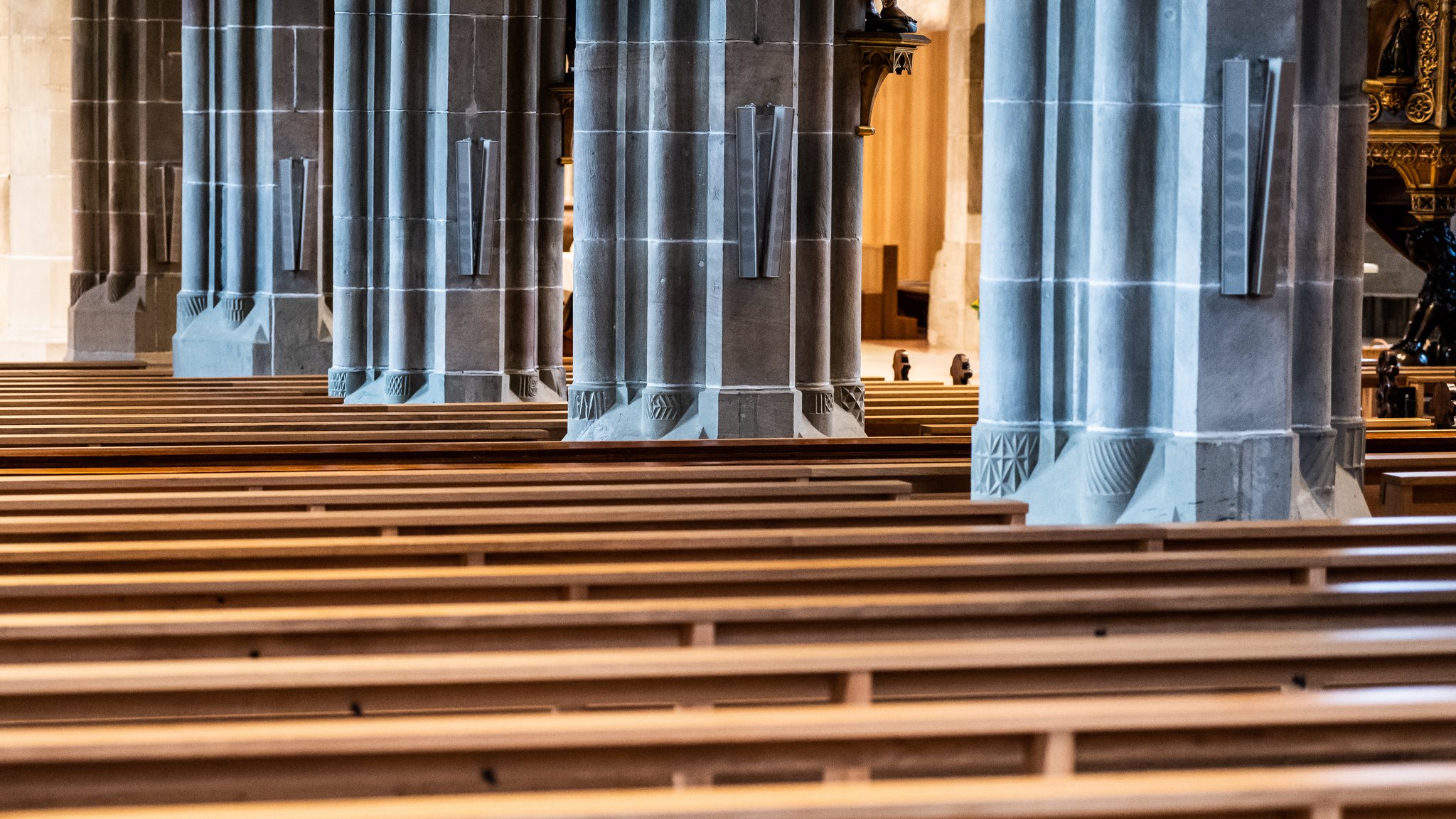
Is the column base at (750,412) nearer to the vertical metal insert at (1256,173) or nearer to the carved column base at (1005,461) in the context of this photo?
the carved column base at (1005,461)

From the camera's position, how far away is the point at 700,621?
3.68 m

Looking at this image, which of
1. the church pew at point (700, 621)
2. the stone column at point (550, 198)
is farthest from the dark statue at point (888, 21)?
the church pew at point (700, 621)

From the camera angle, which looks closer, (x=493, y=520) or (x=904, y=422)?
(x=493, y=520)

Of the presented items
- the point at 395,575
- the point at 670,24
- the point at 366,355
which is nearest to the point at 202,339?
the point at 366,355

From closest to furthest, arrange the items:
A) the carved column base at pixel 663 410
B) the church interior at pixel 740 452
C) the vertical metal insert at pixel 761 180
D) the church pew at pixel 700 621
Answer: the church interior at pixel 740 452 → the church pew at pixel 700 621 → the vertical metal insert at pixel 761 180 → the carved column base at pixel 663 410

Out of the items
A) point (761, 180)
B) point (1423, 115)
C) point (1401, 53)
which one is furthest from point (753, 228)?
point (1423, 115)

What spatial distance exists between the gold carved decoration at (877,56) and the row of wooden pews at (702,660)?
18.5ft

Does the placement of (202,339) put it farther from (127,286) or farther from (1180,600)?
(1180,600)

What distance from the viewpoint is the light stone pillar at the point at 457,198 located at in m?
12.9

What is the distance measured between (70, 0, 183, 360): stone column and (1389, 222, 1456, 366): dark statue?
12515 millimetres

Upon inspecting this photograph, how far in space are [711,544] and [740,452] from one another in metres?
3.25

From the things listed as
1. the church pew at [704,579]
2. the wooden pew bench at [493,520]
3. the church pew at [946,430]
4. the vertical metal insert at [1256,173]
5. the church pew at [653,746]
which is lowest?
the church pew at [653,746]

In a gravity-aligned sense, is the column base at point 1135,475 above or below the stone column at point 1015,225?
below

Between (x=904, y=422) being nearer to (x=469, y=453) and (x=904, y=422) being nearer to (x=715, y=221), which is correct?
(x=715, y=221)
